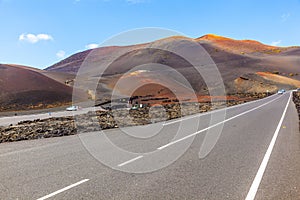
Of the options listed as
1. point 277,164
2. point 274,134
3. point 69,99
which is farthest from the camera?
point 69,99

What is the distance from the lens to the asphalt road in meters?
5.00

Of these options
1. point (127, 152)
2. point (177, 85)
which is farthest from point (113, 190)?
point (177, 85)

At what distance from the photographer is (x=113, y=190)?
5098 millimetres

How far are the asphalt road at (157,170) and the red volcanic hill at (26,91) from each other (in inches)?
2378

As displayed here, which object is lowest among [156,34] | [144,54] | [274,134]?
[274,134]

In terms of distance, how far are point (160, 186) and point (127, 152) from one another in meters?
3.21

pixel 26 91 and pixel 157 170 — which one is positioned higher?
pixel 26 91

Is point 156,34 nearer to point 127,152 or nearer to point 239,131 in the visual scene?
point 127,152

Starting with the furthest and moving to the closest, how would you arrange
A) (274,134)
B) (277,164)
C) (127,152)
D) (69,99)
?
(69,99) → (274,134) → (127,152) → (277,164)

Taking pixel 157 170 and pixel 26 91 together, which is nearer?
pixel 157 170

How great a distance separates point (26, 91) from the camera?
7669 cm

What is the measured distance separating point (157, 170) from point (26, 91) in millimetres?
78064

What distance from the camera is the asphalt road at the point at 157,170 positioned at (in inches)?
197

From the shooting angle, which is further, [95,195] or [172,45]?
[172,45]
